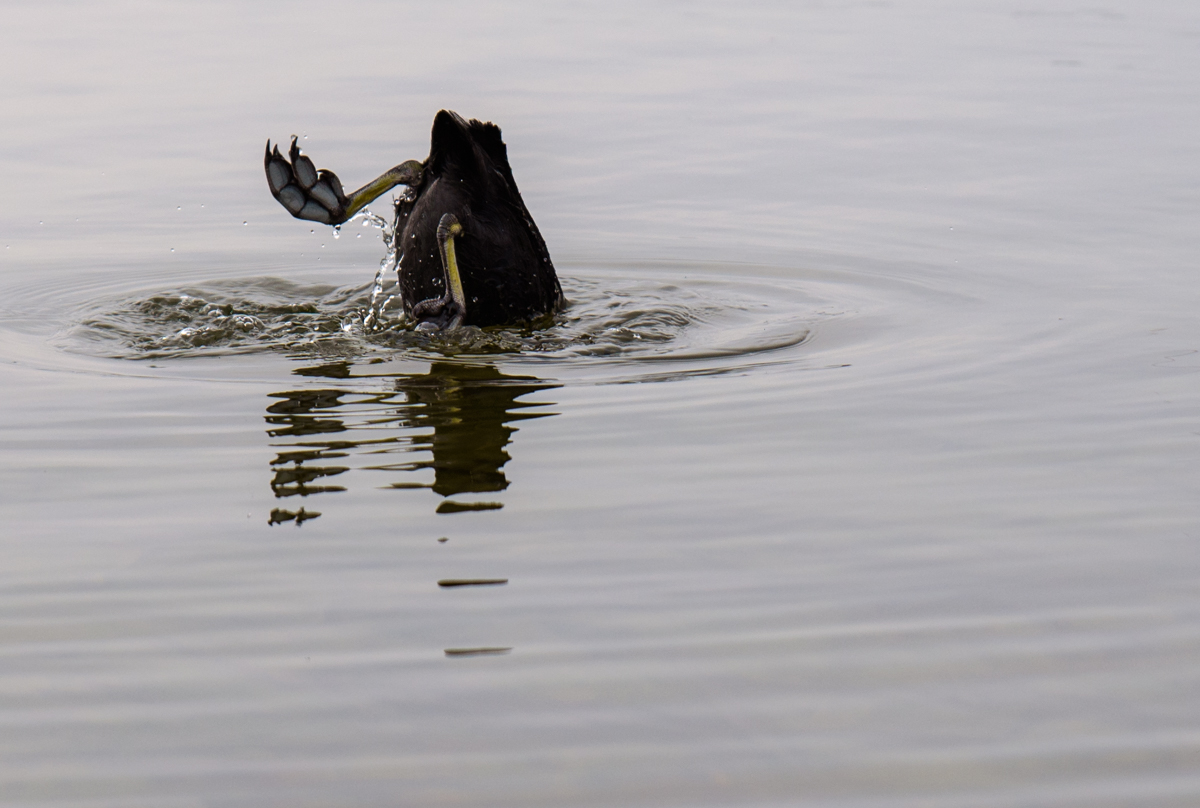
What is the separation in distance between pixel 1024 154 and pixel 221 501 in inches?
300

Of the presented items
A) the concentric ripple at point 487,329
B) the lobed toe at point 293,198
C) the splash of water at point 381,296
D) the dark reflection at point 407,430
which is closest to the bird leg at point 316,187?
the lobed toe at point 293,198

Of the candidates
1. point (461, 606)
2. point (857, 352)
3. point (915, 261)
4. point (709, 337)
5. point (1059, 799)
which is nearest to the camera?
Answer: point (1059, 799)

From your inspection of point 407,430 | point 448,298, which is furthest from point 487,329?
point 407,430

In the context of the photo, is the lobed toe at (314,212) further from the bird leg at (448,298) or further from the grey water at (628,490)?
the bird leg at (448,298)

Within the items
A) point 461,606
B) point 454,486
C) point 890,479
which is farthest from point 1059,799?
point 454,486

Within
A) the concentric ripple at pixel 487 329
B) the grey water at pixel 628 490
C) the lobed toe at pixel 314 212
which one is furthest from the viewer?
the lobed toe at pixel 314 212

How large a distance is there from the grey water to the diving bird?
0.19 metres

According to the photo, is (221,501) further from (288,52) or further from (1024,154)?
(288,52)

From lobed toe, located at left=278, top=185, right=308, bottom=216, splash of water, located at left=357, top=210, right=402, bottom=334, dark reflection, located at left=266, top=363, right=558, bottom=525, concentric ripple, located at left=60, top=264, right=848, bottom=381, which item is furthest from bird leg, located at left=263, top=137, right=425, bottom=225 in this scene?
dark reflection, located at left=266, top=363, right=558, bottom=525

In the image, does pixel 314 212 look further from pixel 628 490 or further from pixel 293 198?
pixel 628 490

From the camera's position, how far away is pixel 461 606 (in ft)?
11.4

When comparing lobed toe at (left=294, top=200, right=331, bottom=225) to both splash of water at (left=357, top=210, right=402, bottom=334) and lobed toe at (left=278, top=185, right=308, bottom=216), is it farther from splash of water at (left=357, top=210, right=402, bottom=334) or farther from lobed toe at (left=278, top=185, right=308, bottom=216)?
splash of water at (left=357, top=210, right=402, bottom=334)

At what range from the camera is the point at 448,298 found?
21.0 feet

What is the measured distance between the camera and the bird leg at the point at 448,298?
634cm
